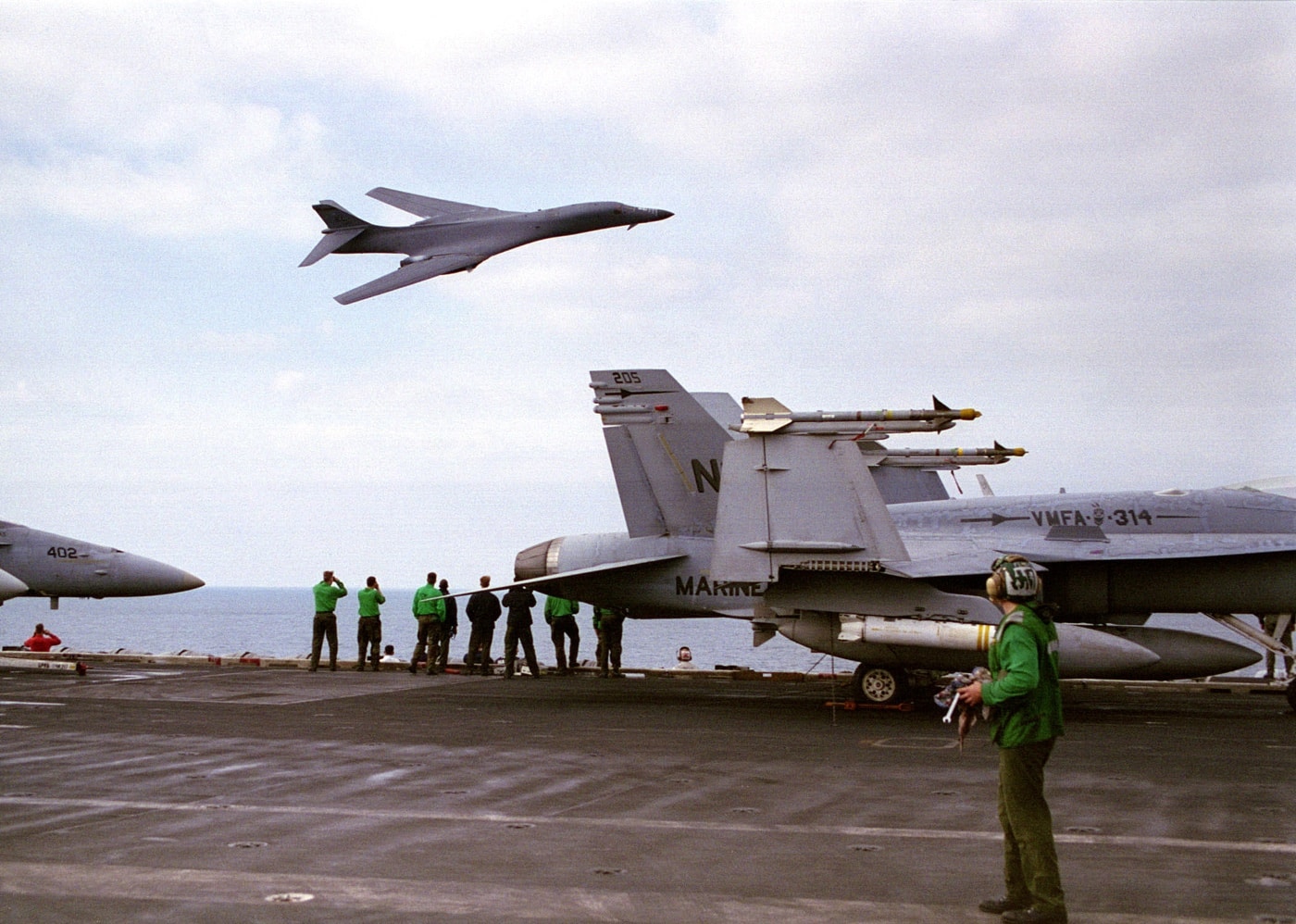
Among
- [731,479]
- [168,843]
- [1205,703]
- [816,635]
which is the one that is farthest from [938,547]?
[168,843]

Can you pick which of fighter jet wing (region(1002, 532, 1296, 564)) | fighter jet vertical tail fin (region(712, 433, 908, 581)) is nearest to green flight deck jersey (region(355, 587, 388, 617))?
fighter jet vertical tail fin (region(712, 433, 908, 581))

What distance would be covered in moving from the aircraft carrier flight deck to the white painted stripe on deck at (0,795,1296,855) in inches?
1.3

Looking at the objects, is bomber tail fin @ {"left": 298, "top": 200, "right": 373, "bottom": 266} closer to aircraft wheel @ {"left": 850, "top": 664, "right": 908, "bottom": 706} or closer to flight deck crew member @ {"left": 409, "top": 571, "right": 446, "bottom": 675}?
flight deck crew member @ {"left": 409, "top": 571, "right": 446, "bottom": 675}

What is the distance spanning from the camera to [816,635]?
53.6 ft

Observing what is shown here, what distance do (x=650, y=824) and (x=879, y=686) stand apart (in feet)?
29.3

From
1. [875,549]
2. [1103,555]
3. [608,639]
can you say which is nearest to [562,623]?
[608,639]

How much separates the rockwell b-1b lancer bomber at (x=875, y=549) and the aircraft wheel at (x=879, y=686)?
2cm

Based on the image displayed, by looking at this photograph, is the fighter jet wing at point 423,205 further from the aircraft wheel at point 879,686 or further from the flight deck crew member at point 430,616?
the aircraft wheel at point 879,686

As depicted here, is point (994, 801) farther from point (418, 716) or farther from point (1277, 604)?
point (1277, 604)

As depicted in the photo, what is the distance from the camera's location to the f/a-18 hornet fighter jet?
19.8 meters

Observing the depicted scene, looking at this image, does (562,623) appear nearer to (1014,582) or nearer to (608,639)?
(608,639)

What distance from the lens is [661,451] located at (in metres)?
18.4

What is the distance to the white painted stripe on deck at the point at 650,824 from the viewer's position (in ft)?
24.6

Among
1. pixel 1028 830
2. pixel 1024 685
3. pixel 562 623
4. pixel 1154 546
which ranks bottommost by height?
pixel 1028 830
